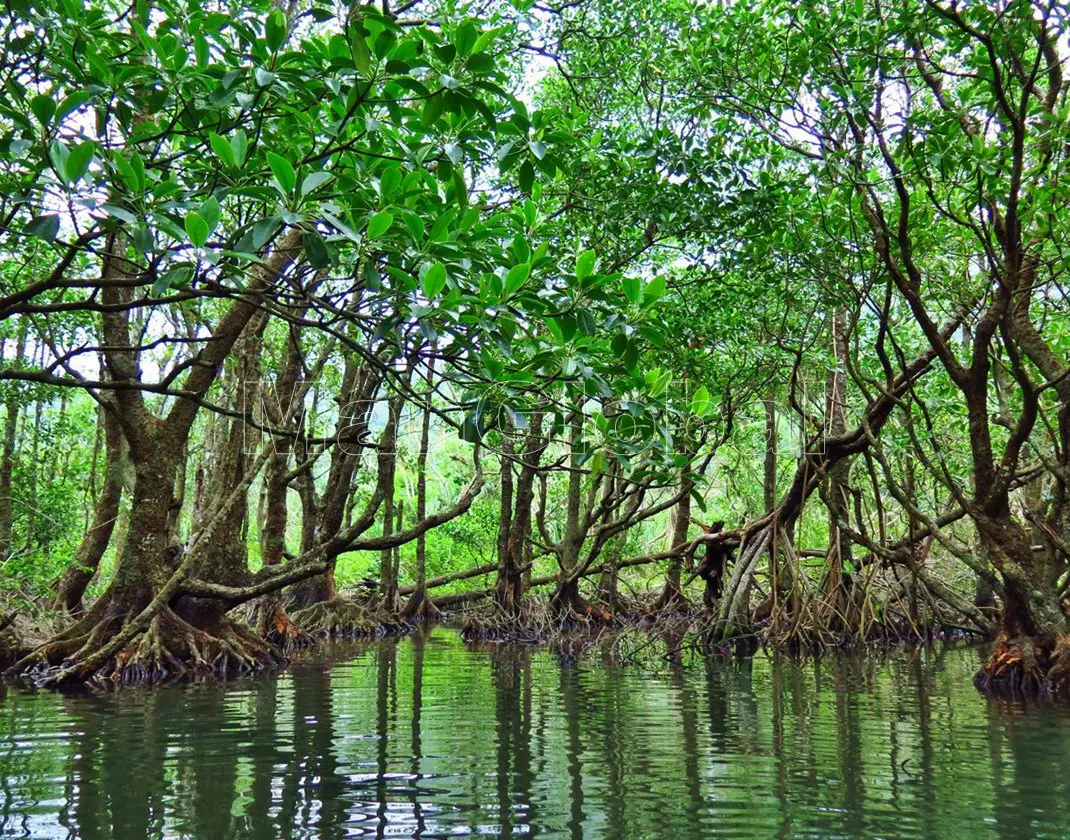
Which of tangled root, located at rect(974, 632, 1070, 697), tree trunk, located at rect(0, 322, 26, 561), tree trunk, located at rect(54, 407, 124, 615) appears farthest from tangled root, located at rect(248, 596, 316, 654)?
tangled root, located at rect(974, 632, 1070, 697)

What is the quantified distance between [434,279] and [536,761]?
243 cm

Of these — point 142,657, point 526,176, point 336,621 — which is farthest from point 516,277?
point 336,621

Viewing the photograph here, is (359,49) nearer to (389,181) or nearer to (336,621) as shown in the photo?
(389,181)

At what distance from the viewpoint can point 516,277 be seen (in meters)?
2.67

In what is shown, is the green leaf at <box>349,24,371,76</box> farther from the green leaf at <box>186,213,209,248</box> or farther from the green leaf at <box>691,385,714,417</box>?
the green leaf at <box>691,385,714,417</box>

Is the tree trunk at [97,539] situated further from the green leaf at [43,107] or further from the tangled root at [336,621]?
the green leaf at [43,107]

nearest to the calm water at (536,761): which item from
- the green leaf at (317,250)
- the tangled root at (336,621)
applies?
the green leaf at (317,250)

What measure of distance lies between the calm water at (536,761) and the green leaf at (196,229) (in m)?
1.86

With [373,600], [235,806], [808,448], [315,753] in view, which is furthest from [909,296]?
[373,600]

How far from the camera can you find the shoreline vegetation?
107 inches

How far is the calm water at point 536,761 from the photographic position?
9.91 feet

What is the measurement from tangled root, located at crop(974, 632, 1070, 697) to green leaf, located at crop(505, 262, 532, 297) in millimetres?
5143

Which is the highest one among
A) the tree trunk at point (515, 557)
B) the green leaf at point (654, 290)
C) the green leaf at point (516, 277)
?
the green leaf at point (654, 290)

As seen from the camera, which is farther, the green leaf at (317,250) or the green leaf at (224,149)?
the green leaf at (224,149)
